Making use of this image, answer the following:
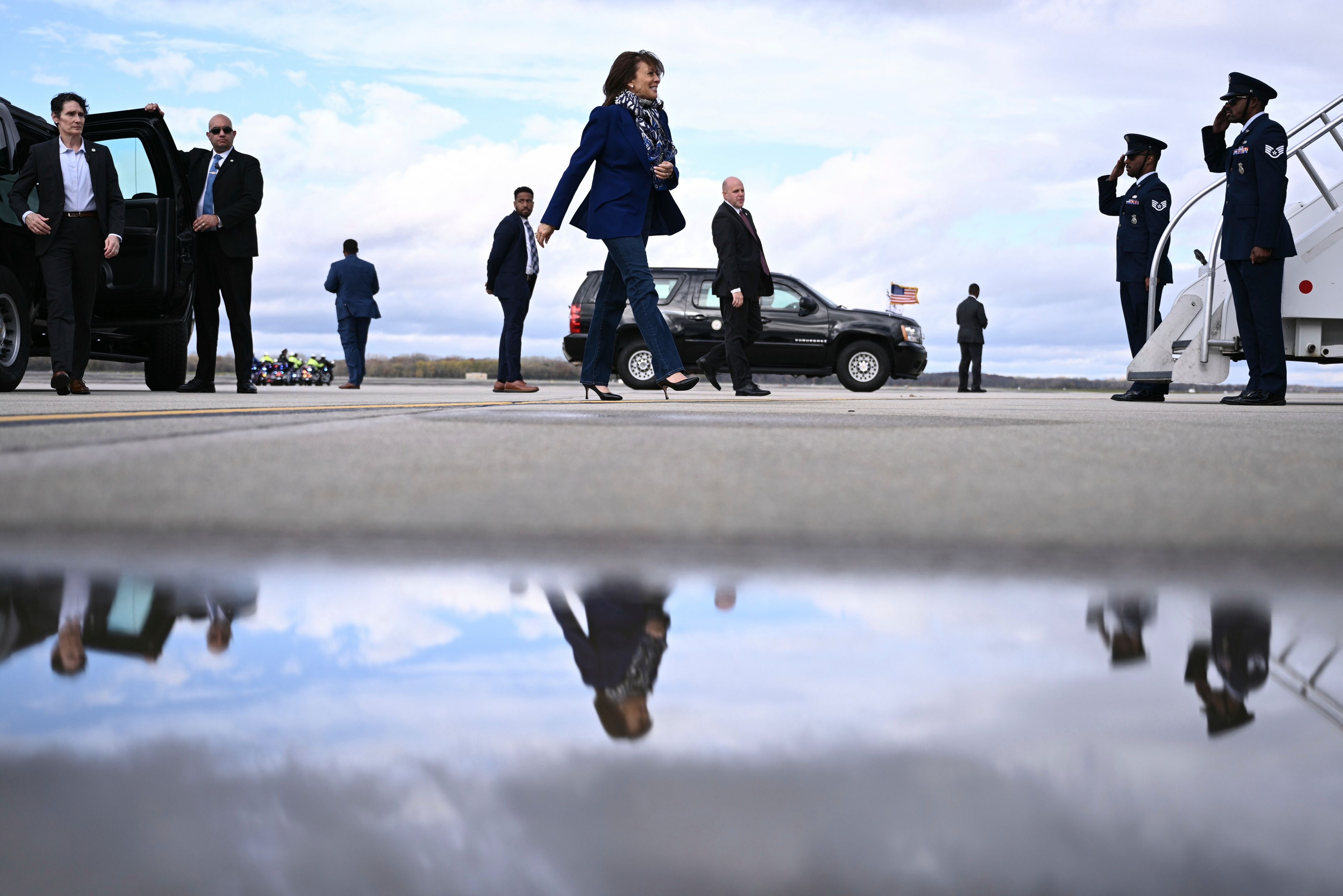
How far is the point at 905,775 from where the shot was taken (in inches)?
35.8

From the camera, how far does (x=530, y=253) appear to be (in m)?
11.1

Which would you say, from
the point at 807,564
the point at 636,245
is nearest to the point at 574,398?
the point at 636,245

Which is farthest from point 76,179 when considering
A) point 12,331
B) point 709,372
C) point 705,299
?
point 705,299

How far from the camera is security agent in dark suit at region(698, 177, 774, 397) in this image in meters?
9.16

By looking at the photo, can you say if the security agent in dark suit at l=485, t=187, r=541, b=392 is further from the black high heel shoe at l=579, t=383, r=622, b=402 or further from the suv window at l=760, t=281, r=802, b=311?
the suv window at l=760, t=281, r=802, b=311

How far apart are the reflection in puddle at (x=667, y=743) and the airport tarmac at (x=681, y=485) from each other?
0.36 metres

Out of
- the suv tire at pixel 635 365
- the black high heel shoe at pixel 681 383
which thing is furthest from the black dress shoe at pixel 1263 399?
the suv tire at pixel 635 365

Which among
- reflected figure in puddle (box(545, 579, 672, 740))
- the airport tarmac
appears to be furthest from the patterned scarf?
reflected figure in puddle (box(545, 579, 672, 740))

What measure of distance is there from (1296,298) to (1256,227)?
41.1 inches

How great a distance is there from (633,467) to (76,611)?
1.36m

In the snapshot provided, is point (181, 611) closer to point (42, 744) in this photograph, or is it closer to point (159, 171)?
point (42, 744)

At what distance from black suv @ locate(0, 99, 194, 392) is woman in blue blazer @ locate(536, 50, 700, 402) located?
3.73 metres

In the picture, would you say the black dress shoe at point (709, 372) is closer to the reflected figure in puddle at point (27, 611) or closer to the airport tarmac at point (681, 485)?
the airport tarmac at point (681, 485)

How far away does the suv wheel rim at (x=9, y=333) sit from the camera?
7844 millimetres
